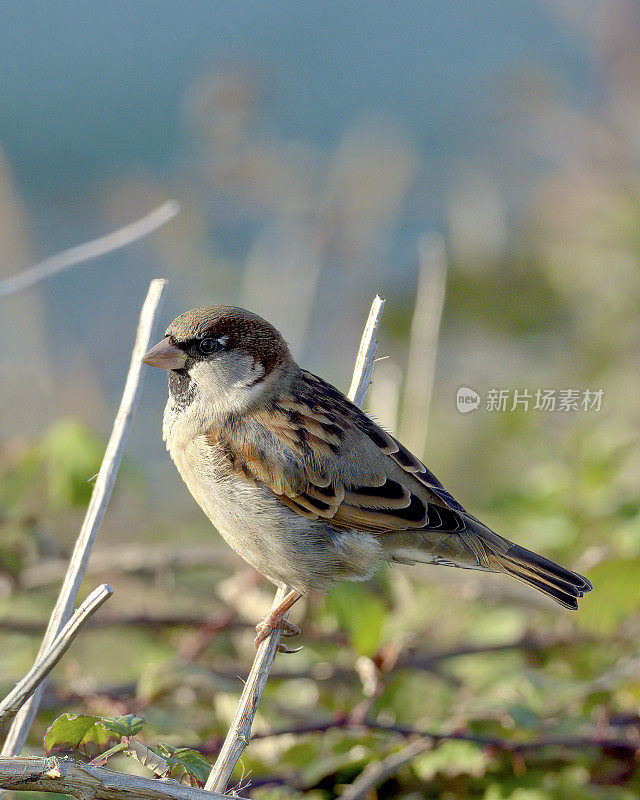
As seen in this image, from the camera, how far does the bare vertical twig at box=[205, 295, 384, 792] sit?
1.87 metres

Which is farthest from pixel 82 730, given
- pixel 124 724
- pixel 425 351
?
pixel 425 351

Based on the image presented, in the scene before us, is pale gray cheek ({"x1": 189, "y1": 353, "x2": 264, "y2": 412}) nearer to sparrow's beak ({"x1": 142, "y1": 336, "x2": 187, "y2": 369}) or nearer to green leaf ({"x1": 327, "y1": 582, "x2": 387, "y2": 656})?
sparrow's beak ({"x1": 142, "y1": 336, "x2": 187, "y2": 369})

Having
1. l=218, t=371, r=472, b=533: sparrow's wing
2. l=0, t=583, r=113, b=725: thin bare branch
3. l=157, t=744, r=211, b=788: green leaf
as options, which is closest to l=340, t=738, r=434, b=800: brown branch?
l=218, t=371, r=472, b=533: sparrow's wing

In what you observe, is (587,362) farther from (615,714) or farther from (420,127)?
(420,127)

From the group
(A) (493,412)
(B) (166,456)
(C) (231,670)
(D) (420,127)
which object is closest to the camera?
(C) (231,670)

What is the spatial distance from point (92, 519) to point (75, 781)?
0.85 meters

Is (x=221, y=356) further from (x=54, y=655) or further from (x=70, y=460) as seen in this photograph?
(x=54, y=655)

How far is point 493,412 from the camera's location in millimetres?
5035

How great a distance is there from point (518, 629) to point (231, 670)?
104 centimetres

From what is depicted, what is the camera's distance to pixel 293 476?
96.0 inches

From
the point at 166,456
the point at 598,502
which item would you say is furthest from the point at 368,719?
the point at 166,456

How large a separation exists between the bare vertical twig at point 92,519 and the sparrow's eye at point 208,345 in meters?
0.14

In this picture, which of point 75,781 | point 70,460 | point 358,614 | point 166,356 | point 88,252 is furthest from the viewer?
point 70,460

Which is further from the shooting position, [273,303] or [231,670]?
[273,303]
